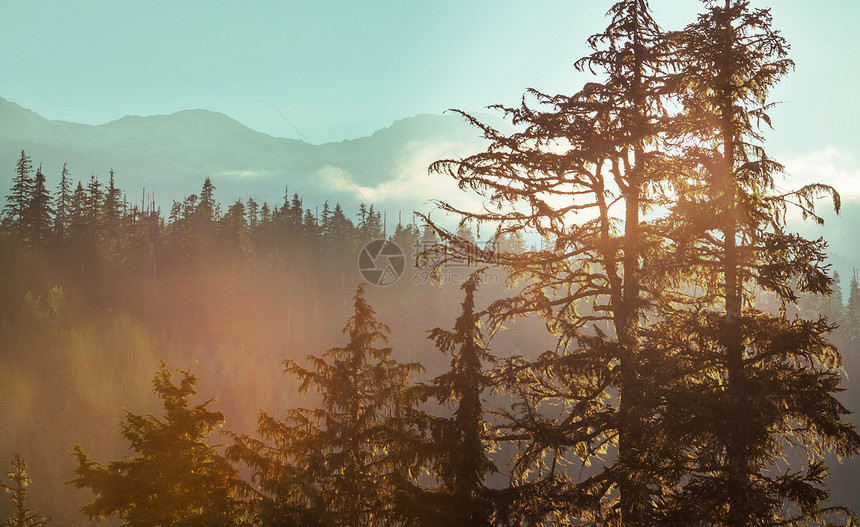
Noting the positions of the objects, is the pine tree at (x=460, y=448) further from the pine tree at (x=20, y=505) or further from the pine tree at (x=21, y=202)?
the pine tree at (x=21, y=202)

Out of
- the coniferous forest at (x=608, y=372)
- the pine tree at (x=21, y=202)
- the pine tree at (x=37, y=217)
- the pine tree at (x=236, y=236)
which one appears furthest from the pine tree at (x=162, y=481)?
the pine tree at (x=236, y=236)

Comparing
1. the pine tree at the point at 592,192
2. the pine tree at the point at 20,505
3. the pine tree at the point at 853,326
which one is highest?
the pine tree at the point at 592,192

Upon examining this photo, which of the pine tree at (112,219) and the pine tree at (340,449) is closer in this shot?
the pine tree at (340,449)

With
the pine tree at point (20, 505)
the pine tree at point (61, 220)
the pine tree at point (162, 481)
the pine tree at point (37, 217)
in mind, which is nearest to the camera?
the pine tree at point (162, 481)

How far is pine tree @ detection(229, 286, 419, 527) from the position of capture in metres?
11.5

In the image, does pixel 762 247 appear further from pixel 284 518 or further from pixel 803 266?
pixel 284 518

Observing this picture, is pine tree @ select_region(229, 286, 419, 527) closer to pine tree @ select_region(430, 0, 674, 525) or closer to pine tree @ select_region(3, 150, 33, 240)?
pine tree @ select_region(430, 0, 674, 525)

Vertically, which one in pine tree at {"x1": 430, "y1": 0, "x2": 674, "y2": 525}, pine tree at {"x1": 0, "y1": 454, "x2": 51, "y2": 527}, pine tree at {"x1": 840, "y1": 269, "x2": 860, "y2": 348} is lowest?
pine tree at {"x1": 0, "y1": 454, "x2": 51, "y2": 527}

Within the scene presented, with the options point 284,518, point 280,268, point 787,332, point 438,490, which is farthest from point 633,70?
point 280,268

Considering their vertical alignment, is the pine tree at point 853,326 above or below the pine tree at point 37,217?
below

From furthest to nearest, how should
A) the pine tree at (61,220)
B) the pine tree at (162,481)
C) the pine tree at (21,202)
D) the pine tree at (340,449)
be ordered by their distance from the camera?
the pine tree at (61,220) → the pine tree at (21,202) → the pine tree at (340,449) → the pine tree at (162,481)

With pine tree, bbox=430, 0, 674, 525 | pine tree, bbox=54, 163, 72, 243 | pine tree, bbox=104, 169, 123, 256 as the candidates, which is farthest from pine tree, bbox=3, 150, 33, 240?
pine tree, bbox=430, 0, 674, 525

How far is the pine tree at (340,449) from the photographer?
37.7 ft

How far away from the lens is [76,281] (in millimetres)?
74312
